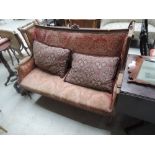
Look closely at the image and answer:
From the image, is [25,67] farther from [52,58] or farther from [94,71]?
[94,71]

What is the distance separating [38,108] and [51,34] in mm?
932

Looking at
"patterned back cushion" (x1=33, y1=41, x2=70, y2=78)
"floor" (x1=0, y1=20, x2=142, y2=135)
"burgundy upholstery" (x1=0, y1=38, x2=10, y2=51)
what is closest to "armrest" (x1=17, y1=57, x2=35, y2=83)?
"patterned back cushion" (x1=33, y1=41, x2=70, y2=78)

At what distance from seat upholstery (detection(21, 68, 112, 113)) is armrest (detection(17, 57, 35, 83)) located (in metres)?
0.04

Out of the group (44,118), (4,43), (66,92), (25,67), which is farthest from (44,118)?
(4,43)

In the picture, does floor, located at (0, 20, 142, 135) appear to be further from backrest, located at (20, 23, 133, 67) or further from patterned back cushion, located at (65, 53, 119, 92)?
backrest, located at (20, 23, 133, 67)

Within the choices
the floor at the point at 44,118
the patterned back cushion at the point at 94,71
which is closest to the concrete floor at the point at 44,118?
the floor at the point at 44,118

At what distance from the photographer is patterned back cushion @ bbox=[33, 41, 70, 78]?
182cm

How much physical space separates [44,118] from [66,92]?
18.4 inches

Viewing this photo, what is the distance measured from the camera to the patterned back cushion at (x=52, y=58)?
5.96ft

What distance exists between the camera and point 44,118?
1882 mm

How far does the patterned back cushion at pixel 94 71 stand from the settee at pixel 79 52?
0.06 meters
